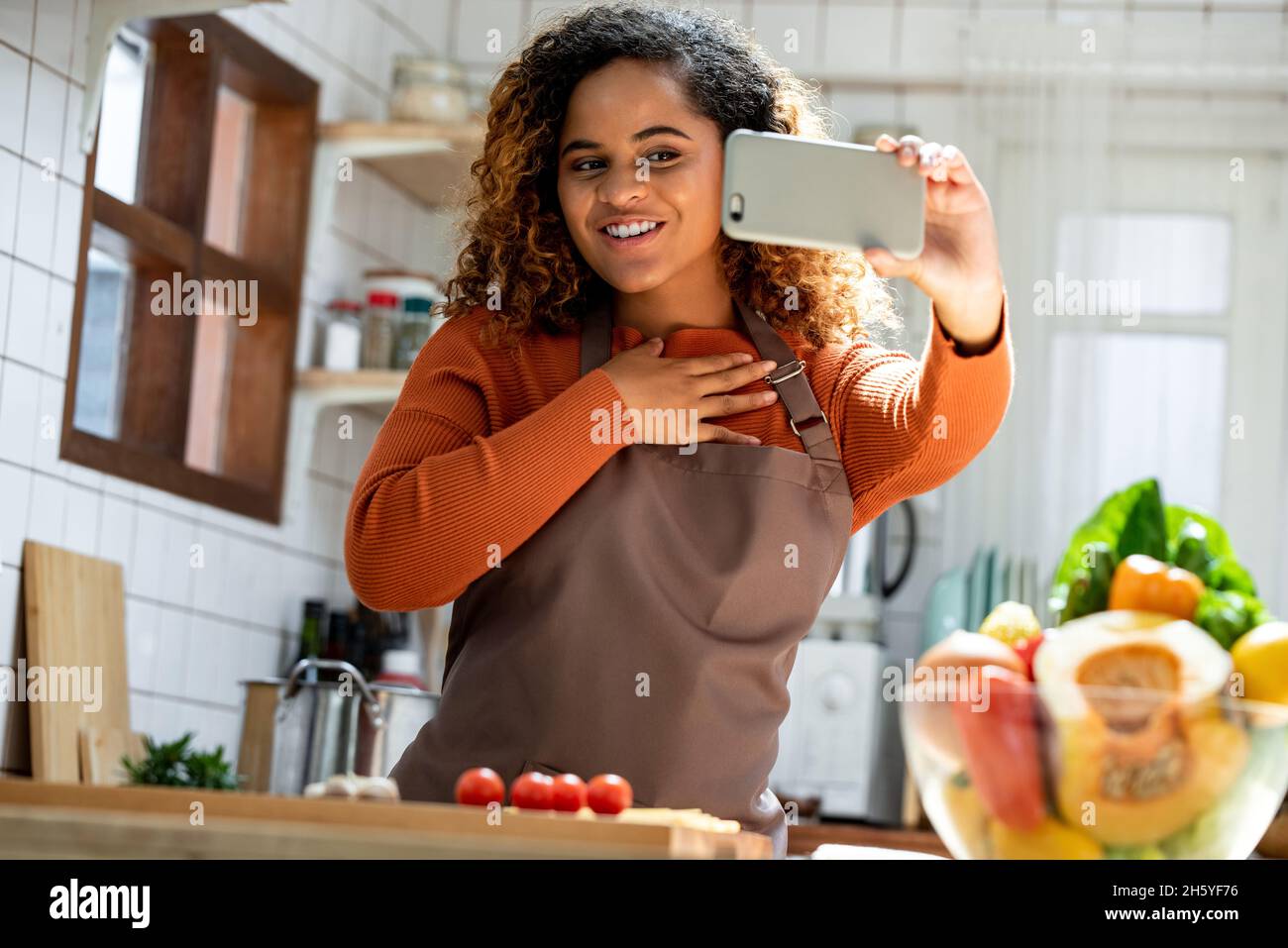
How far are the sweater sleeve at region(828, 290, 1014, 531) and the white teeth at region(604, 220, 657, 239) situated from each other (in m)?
0.20

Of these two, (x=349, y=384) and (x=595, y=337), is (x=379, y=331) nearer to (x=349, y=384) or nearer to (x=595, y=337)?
(x=349, y=384)

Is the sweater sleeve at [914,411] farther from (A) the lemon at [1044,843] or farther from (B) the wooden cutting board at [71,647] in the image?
(B) the wooden cutting board at [71,647]

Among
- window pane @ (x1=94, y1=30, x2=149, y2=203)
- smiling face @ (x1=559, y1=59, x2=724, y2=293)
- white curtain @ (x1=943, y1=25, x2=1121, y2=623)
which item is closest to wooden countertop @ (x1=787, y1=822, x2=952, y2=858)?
white curtain @ (x1=943, y1=25, x2=1121, y2=623)

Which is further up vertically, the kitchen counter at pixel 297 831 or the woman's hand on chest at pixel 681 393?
the woman's hand on chest at pixel 681 393

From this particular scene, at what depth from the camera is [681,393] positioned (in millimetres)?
1299

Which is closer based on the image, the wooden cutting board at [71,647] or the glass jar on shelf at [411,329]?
the wooden cutting board at [71,647]

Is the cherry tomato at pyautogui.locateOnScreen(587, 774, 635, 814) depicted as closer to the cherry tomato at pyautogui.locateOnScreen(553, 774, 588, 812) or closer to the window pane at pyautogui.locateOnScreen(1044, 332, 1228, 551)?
the cherry tomato at pyautogui.locateOnScreen(553, 774, 588, 812)

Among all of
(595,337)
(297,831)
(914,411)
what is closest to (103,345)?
(595,337)

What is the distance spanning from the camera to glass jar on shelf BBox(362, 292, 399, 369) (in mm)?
3469

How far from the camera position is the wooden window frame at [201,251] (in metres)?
2.87

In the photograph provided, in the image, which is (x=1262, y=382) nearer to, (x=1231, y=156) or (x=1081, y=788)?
(x=1231, y=156)

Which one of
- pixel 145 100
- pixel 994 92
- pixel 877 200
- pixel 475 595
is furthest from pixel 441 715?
pixel 994 92

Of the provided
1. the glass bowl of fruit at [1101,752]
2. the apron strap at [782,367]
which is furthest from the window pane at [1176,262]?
the glass bowl of fruit at [1101,752]

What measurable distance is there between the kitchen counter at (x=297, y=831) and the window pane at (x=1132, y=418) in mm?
3139
